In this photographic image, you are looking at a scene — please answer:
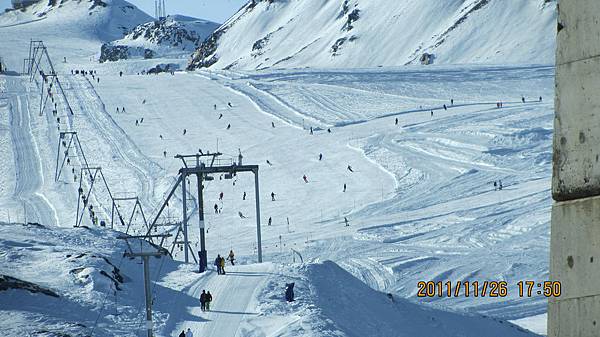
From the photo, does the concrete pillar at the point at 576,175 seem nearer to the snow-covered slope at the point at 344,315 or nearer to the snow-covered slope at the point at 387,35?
the snow-covered slope at the point at 344,315

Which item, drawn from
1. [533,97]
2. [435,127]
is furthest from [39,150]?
[533,97]

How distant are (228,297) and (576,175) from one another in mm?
22229

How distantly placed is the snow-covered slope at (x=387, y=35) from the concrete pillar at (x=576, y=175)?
347ft

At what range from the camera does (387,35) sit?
14562 centimetres

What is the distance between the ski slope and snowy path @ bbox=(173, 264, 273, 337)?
0.07m

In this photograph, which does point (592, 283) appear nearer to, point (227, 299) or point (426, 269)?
point (227, 299)

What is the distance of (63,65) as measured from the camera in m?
196

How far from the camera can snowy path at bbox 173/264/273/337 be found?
842 inches

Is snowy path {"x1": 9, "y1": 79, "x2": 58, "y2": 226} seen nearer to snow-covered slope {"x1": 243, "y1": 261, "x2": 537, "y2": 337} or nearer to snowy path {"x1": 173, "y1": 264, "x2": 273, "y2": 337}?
snowy path {"x1": 173, "y1": 264, "x2": 273, "y2": 337}

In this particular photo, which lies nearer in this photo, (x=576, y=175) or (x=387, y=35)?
(x=576, y=175)

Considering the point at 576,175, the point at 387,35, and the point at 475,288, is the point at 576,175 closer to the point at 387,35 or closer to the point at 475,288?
the point at 475,288

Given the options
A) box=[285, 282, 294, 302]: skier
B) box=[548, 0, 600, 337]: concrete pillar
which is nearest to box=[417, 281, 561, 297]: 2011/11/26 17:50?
box=[285, 282, 294, 302]: skier

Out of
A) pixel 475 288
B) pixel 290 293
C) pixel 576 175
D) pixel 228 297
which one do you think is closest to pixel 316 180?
pixel 475 288

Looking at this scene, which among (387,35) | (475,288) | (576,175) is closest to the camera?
(576,175)
